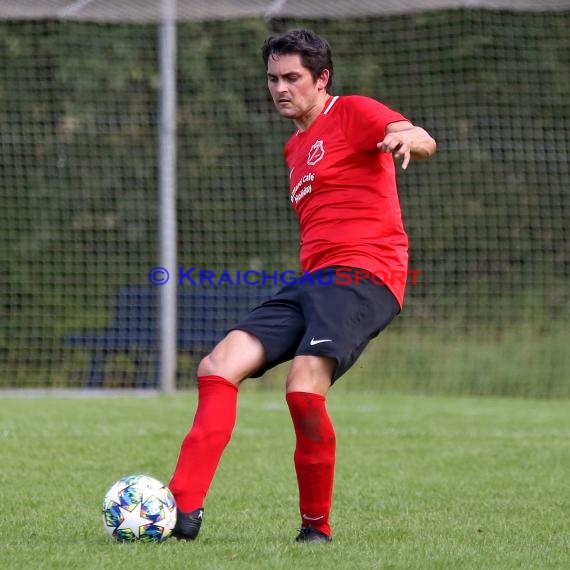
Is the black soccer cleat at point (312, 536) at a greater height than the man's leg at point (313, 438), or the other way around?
the man's leg at point (313, 438)

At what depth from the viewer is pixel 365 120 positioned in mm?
4465

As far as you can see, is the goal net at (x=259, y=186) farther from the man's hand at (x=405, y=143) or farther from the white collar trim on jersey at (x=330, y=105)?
the man's hand at (x=405, y=143)

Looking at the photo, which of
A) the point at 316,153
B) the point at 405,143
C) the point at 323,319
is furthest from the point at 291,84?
the point at 323,319

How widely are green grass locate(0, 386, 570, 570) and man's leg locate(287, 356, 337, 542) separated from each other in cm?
14

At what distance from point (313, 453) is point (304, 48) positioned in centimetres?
152

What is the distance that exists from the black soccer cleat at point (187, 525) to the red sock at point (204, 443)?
2 centimetres

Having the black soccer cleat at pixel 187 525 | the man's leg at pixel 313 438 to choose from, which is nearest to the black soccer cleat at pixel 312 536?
the man's leg at pixel 313 438

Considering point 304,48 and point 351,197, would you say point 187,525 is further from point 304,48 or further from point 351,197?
point 304,48

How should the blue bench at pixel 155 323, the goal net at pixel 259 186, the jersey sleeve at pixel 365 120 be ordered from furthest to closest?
1. the goal net at pixel 259 186
2. the blue bench at pixel 155 323
3. the jersey sleeve at pixel 365 120

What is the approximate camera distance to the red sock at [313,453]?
4.32 m

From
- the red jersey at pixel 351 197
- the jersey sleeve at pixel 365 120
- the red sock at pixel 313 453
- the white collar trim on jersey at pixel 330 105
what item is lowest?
the red sock at pixel 313 453

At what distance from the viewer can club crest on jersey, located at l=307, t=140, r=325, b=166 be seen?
4.60 meters

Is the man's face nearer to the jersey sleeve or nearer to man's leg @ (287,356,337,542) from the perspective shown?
the jersey sleeve

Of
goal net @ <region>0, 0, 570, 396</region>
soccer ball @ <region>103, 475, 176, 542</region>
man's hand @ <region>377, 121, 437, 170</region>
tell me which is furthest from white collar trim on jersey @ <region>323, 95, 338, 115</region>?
goal net @ <region>0, 0, 570, 396</region>
